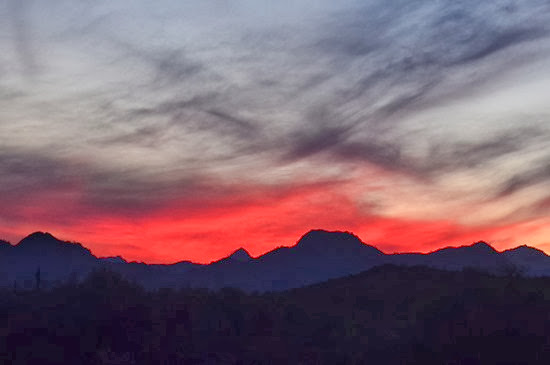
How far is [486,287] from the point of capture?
40906 mm

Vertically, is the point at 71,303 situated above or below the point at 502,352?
above

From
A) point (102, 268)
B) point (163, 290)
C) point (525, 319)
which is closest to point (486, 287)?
point (525, 319)

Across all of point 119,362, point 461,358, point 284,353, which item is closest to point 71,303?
point 119,362

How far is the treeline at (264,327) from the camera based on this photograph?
107 feet

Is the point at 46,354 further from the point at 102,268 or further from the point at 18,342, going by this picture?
the point at 102,268

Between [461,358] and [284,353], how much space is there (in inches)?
382

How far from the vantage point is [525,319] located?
3428 cm

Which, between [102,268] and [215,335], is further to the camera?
[102,268]

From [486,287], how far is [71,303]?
2498 cm

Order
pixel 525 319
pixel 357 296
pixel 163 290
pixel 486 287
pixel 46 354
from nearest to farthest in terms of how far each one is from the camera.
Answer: pixel 46 354 < pixel 525 319 < pixel 486 287 < pixel 163 290 < pixel 357 296

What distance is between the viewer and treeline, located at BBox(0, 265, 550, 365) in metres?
32.7

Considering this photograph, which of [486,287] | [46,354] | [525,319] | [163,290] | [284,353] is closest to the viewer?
[46,354]

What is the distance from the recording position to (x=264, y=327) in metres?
42.0

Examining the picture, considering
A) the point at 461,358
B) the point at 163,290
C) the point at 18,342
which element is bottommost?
the point at 461,358
